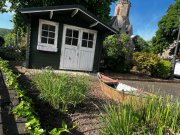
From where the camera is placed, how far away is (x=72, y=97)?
4.56 m

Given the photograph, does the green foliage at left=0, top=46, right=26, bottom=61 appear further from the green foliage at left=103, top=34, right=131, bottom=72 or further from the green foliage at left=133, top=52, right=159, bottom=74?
the green foliage at left=133, top=52, right=159, bottom=74

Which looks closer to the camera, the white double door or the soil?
the soil

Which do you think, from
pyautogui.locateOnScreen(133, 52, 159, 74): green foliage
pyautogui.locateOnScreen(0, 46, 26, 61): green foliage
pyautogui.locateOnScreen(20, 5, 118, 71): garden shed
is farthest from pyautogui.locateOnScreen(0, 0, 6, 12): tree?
pyautogui.locateOnScreen(133, 52, 159, 74): green foliage

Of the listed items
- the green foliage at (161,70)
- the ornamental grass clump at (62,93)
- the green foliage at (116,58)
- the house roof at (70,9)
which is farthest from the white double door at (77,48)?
the ornamental grass clump at (62,93)

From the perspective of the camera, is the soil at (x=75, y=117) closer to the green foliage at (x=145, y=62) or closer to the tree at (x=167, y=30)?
the green foliage at (x=145, y=62)

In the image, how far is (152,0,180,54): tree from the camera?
3584cm

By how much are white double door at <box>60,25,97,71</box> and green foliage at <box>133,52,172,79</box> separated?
A: 164 inches

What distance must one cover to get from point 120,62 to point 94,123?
10354 mm

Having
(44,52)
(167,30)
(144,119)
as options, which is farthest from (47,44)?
(167,30)

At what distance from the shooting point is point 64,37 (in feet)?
35.9

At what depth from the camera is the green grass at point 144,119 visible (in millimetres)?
3062

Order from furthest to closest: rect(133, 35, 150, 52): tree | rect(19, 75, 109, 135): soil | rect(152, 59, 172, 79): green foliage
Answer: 1. rect(133, 35, 150, 52): tree
2. rect(152, 59, 172, 79): green foliage
3. rect(19, 75, 109, 135): soil

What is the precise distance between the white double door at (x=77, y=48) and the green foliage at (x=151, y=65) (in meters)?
4.17

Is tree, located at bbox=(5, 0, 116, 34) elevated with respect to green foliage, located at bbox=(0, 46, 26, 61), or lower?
elevated
